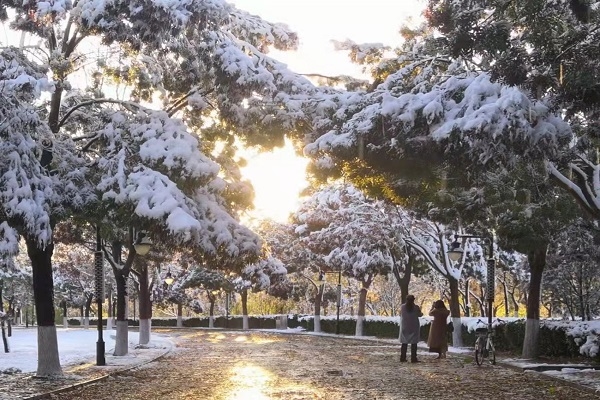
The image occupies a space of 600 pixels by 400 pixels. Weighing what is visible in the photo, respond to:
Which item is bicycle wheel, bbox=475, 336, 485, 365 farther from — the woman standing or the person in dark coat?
the woman standing

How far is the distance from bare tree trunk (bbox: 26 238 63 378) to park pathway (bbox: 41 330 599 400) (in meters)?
1.30

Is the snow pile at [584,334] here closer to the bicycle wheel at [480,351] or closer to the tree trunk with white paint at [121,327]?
the bicycle wheel at [480,351]

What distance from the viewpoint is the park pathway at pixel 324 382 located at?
40.4 ft

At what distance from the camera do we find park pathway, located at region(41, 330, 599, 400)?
40.4 feet

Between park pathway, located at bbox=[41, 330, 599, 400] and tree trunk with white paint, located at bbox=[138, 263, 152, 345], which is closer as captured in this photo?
park pathway, located at bbox=[41, 330, 599, 400]

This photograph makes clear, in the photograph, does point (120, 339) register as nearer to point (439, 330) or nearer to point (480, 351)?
point (439, 330)

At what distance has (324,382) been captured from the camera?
47.5 feet

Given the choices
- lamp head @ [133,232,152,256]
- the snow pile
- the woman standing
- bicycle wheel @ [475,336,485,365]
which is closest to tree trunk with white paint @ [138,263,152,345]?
lamp head @ [133,232,152,256]

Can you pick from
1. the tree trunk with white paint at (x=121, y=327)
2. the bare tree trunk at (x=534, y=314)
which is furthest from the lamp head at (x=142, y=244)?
the bare tree trunk at (x=534, y=314)

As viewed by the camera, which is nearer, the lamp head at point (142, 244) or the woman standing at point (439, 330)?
the lamp head at point (142, 244)

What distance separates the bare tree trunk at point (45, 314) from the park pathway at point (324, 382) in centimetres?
130

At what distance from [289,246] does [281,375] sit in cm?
3688

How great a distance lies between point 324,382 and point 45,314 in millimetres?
6273

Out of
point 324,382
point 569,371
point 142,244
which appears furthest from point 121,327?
point 569,371
